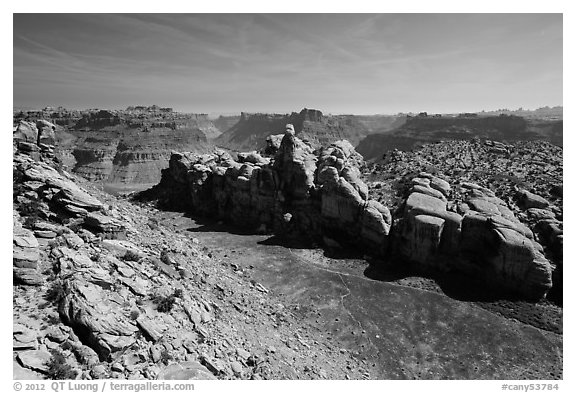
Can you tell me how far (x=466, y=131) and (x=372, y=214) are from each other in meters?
118

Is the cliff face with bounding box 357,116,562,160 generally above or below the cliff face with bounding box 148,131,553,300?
above

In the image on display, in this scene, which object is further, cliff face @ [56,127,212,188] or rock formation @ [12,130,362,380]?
cliff face @ [56,127,212,188]

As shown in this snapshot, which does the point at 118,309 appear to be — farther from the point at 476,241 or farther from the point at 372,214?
the point at 476,241

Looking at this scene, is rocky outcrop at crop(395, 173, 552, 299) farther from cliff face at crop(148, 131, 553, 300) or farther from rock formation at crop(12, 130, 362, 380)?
rock formation at crop(12, 130, 362, 380)

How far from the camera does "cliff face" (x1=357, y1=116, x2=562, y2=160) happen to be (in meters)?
126

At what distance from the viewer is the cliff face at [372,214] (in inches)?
1409

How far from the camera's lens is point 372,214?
44.9 meters

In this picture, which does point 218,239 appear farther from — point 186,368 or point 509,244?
point 509,244

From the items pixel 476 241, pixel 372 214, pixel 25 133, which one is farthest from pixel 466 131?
pixel 25 133

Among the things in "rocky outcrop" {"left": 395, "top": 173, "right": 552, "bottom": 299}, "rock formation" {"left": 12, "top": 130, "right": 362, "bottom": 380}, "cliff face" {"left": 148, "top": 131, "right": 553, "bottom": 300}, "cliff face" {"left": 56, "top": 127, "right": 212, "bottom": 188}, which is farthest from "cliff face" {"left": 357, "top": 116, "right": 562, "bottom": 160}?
"rock formation" {"left": 12, "top": 130, "right": 362, "bottom": 380}

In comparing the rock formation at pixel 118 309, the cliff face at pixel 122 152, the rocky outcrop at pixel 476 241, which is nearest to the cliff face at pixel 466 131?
the rocky outcrop at pixel 476 241

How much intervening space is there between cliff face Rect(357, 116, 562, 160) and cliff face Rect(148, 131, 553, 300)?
85.7 metres

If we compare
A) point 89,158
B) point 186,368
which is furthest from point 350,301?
point 89,158

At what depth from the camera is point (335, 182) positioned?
4994cm
